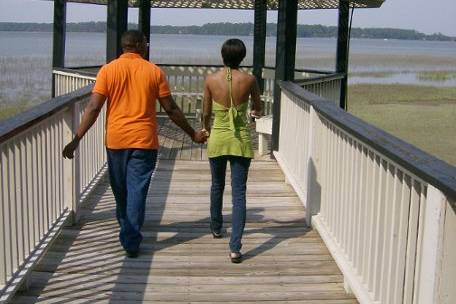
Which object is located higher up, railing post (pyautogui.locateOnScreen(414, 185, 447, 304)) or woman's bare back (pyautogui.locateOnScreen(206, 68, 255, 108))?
woman's bare back (pyautogui.locateOnScreen(206, 68, 255, 108))

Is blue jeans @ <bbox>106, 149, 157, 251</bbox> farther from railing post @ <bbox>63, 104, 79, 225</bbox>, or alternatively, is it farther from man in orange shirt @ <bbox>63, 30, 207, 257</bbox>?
railing post @ <bbox>63, 104, 79, 225</bbox>

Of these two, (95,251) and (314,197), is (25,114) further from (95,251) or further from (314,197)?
(314,197)

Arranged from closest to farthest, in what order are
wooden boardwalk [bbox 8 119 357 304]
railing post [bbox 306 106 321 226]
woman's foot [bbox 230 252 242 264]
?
wooden boardwalk [bbox 8 119 357 304] < woman's foot [bbox 230 252 242 264] < railing post [bbox 306 106 321 226]

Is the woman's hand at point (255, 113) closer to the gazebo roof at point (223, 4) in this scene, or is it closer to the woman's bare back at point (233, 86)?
the woman's bare back at point (233, 86)

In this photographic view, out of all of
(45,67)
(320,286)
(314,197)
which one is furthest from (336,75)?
(45,67)

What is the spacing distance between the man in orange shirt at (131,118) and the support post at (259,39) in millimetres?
8564

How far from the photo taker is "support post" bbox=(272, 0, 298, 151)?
8547mm

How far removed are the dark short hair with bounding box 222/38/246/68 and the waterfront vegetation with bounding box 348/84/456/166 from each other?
1094 cm

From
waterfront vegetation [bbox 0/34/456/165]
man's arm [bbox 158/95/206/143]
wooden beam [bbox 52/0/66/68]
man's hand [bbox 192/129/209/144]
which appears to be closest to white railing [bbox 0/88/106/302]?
man's arm [bbox 158/95/206/143]

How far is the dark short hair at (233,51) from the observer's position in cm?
477

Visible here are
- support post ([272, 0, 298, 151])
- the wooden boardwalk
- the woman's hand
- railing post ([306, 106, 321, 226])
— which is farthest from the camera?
support post ([272, 0, 298, 151])

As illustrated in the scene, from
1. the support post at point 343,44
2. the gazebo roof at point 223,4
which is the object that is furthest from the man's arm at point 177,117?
the gazebo roof at point 223,4

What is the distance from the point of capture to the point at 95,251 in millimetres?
5141

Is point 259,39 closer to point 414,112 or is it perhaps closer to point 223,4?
point 223,4
